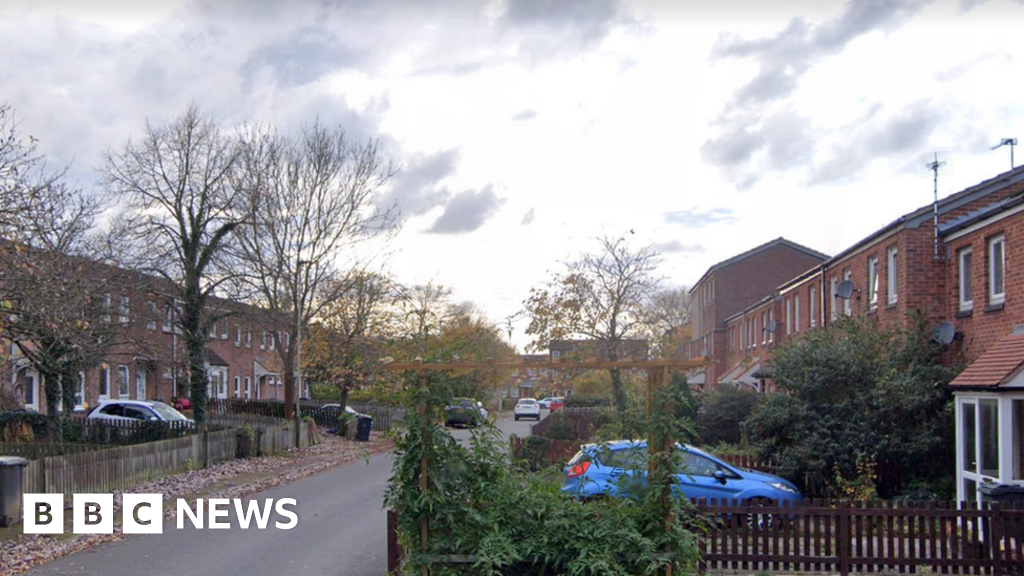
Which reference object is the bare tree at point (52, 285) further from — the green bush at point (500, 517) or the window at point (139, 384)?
the window at point (139, 384)

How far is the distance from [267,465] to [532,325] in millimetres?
10510

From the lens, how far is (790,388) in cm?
1838

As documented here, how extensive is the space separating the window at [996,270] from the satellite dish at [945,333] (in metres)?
1.03

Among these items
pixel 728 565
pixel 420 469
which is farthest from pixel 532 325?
pixel 420 469

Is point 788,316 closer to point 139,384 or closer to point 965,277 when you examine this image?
point 965,277

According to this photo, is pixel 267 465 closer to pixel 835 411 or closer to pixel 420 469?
pixel 835 411

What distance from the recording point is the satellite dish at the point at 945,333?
1723 centimetres

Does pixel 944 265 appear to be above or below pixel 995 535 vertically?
above

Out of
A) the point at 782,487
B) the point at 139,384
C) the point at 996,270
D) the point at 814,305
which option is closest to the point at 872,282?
the point at 996,270

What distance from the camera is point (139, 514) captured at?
15930 mm

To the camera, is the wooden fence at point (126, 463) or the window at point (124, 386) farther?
the window at point (124, 386)

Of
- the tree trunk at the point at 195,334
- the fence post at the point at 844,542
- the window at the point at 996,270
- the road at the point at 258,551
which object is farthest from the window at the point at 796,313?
the fence post at the point at 844,542

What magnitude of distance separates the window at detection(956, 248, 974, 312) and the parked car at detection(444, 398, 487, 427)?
1214cm

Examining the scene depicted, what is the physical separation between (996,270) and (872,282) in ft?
19.6
